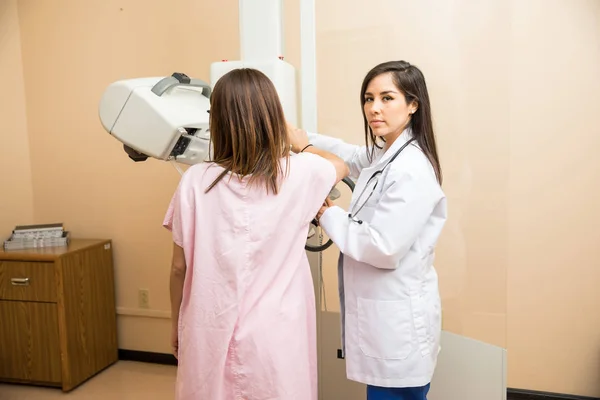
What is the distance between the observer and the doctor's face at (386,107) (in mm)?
1321

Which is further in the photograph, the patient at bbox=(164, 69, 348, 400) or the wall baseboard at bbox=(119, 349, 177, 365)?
the wall baseboard at bbox=(119, 349, 177, 365)

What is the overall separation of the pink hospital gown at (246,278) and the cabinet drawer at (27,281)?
59.4 inches

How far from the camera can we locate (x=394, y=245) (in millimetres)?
1208

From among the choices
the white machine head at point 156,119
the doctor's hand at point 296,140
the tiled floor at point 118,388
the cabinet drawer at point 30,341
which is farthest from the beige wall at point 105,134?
the doctor's hand at point 296,140

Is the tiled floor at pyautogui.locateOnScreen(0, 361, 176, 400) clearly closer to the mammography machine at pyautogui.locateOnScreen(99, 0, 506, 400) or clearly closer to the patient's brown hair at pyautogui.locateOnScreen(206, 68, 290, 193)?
the mammography machine at pyautogui.locateOnScreen(99, 0, 506, 400)

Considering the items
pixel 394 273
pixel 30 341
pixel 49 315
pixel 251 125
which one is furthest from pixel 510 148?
pixel 30 341

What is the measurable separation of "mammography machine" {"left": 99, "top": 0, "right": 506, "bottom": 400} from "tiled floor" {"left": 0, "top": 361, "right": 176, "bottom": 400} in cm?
114

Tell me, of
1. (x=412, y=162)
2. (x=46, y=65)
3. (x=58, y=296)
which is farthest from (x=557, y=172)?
(x=46, y=65)

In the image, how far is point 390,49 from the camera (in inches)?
60.9

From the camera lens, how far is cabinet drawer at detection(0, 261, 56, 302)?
2.43m

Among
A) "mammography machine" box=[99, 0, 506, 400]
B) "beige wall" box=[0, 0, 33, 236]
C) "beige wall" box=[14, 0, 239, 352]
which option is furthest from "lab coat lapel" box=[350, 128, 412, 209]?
"beige wall" box=[0, 0, 33, 236]

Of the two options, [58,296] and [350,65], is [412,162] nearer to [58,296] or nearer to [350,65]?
[350,65]

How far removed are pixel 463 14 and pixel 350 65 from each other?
0.36 m

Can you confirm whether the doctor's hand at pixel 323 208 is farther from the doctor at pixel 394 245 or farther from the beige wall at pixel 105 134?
the beige wall at pixel 105 134
